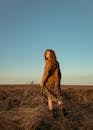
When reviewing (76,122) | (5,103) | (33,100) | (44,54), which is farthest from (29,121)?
(5,103)

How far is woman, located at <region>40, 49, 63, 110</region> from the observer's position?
1374 cm

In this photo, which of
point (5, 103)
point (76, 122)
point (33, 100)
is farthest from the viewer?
point (5, 103)

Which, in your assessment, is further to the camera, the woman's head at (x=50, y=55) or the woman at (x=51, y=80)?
the woman's head at (x=50, y=55)

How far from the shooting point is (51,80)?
13.9 meters

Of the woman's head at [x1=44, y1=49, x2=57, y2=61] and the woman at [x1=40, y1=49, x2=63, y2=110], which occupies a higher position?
the woman's head at [x1=44, y1=49, x2=57, y2=61]

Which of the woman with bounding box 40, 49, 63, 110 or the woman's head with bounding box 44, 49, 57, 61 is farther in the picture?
the woman's head with bounding box 44, 49, 57, 61

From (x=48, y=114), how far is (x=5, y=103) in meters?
6.65

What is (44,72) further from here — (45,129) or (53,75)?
(45,129)

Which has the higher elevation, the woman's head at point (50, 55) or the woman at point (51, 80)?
the woman's head at point (50, 55)

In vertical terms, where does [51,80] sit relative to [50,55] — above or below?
below

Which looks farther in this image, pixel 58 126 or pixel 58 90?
pixel 58 90

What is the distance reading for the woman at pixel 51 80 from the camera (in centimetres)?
1374

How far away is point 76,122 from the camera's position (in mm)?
13352

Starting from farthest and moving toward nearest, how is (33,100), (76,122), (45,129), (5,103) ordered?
(5,103) < (33,100) < (76,122) < (45,129)
